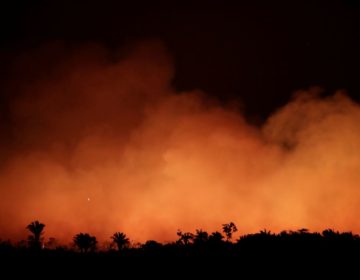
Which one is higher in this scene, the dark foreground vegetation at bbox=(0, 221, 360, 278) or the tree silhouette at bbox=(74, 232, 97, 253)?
the tree silhouette at bbox=(74, 232, 97, 253)

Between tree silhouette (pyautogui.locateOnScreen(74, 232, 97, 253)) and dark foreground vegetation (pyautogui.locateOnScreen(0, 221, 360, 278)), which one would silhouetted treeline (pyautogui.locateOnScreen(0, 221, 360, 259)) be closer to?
dark foreground vegetation (pyautogui.locateOnScreen(0, 221, 360, 278))

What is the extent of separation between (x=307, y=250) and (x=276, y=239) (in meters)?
3.08

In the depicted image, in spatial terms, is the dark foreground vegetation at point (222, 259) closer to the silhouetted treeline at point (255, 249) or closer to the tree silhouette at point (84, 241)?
the silhouetted treeline at point (255, 249)

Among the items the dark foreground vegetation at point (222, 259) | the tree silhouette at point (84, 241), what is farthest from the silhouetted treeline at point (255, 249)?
the tree silhouette at point (84, 241)

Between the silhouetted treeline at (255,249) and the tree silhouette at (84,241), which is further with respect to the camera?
the tree silhouette at (84,241)

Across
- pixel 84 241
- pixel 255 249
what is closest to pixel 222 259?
pixel 255 249

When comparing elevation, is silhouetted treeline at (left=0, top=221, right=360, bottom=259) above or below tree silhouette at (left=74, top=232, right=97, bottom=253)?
below

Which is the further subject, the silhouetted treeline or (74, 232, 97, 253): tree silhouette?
(74, 232, 97, 253): tree silhouette

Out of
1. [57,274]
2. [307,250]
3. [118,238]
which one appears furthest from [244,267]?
[118,238]

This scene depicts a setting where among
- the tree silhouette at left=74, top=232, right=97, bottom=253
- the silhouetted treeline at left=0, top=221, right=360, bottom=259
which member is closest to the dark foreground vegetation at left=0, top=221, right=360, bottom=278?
the silhouetted treeline at left=0, top=221, right=360, bottom=259

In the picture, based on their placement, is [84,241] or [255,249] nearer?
[255,249]

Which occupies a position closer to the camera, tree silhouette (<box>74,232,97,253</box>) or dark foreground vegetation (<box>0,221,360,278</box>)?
dark foreground vegetation (<box>0,221,360,278</box>)

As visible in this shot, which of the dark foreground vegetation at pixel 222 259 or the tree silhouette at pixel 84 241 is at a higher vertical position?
the tree silhouette at pixel 84 241

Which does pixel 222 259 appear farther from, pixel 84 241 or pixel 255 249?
pixel 84 241
